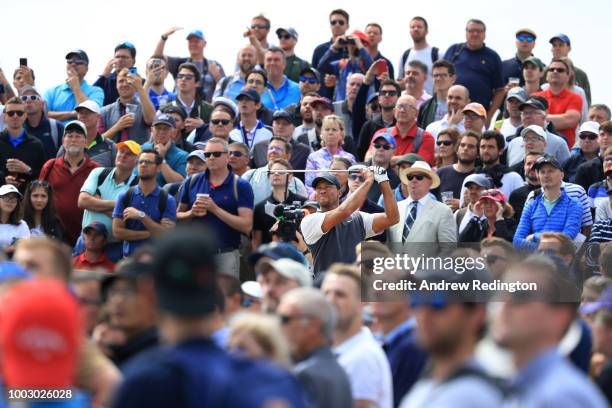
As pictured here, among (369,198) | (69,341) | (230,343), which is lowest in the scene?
(369,198)

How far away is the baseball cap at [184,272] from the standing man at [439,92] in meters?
12.6

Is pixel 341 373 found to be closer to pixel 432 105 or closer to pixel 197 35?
pixel 432 105

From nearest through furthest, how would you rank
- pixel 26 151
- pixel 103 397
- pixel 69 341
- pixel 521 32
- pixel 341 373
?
pixel 69 341 → pixel 103 397 → pixel 341 373 → pixel 26 151 → pixel 521 32

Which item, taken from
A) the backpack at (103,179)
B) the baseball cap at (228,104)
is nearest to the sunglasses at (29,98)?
the baseball cap at (228,104)

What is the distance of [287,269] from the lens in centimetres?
776

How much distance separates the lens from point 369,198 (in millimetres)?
13867

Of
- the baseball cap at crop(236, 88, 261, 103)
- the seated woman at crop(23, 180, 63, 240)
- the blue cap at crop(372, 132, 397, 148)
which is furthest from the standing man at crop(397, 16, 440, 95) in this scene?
the seated woman at crop(23, 180, 63, 240)

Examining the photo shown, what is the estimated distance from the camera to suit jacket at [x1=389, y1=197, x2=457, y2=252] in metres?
12.4

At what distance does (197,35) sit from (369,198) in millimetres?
6061

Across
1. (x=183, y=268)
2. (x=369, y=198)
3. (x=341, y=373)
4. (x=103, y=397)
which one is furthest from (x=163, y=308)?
(x=369, y=198)

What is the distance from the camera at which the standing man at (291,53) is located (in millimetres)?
19094

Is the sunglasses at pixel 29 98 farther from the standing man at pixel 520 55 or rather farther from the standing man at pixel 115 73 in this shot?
the standing man at pixel 520 55

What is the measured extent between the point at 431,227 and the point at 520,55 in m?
6.74

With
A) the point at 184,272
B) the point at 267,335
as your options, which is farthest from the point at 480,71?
the point at 184,272
